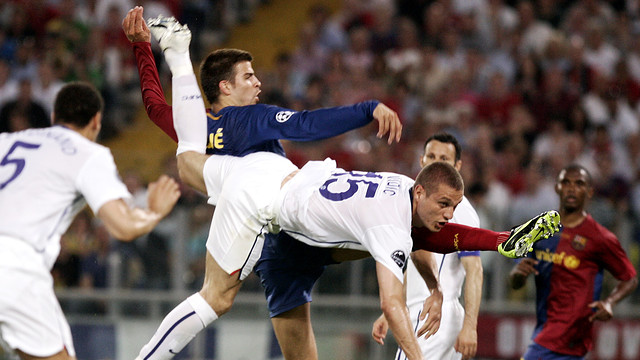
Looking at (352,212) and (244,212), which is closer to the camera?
(352,212)

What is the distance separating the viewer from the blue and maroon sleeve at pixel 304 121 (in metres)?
5.25

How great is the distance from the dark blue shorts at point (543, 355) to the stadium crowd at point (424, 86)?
298cm

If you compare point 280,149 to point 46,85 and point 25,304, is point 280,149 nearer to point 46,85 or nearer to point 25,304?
point 25,304

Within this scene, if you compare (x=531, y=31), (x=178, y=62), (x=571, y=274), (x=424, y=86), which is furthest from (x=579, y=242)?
(x=531, y=31)

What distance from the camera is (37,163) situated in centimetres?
480

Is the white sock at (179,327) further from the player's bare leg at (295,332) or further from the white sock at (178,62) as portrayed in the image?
the white sock at (178,62)

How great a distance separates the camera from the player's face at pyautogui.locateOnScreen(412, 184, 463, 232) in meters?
5.21

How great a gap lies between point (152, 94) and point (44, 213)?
1.62 metres

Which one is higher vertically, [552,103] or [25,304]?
[552,103]

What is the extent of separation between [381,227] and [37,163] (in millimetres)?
1873

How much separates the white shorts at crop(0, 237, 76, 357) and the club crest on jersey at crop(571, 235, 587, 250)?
3989mm

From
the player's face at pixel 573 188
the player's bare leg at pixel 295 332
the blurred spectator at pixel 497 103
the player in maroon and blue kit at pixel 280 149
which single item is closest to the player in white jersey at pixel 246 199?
the player in maroon and blue kit at pixel 280 149

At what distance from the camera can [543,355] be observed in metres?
6.88

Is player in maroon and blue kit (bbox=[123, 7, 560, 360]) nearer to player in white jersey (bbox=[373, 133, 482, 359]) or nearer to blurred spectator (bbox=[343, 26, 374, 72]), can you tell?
player in white jersey (bbox=[373, 133, 482, 359])
